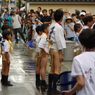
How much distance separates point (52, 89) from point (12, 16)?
13174mm

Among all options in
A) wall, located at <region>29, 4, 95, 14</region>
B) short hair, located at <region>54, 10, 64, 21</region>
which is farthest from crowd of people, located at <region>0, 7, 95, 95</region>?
wall, located at <region>29, 4, 95, 14</region>

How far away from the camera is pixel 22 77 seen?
398 inches

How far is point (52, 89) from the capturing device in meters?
8.23

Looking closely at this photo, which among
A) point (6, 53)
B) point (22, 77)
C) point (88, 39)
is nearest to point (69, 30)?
point (22, 77)

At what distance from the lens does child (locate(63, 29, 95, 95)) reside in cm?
393

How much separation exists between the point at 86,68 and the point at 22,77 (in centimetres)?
631

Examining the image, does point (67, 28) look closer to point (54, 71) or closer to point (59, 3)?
point (54, 71)

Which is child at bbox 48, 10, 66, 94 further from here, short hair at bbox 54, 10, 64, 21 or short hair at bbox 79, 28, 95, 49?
short hair at bbox 79, 28, 95, 49

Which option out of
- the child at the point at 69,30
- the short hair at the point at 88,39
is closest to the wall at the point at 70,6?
the child at the point at 69,30

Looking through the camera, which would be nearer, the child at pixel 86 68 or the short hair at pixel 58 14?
the child at pixel 86 68

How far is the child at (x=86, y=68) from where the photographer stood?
393 cm

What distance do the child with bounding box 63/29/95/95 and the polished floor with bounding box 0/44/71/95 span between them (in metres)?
4.36

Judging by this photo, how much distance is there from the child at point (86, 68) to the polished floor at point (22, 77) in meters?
4.36

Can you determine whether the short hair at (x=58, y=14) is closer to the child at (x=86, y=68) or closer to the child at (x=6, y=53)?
the child at (x=6, y=53)
